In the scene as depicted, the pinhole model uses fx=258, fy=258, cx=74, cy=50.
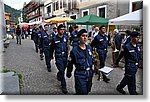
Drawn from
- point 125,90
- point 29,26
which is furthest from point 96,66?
point 29,26

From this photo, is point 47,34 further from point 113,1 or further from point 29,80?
point 113,1

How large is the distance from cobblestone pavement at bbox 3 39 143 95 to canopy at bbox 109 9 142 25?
1.17ft

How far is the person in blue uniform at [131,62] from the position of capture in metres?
2.17

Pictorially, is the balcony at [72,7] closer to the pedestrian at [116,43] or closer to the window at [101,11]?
the window at [101,11]

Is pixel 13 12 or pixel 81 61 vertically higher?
pixel 13 12

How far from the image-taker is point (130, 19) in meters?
2.10

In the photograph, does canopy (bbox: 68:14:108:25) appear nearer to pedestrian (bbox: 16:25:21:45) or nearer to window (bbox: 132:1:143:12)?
window (bbox: 132:1:143:12)

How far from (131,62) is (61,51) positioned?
621 mm

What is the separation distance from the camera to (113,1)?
219 centimetres

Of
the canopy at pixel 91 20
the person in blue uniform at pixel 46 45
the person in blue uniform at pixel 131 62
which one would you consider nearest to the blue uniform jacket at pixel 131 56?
the person in blue uniform at pixel 131 62

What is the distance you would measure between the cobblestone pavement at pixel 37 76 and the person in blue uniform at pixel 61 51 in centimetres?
5

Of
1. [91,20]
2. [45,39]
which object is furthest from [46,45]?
[91,20]

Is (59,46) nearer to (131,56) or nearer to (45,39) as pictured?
(45,39)

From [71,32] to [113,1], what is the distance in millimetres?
456
